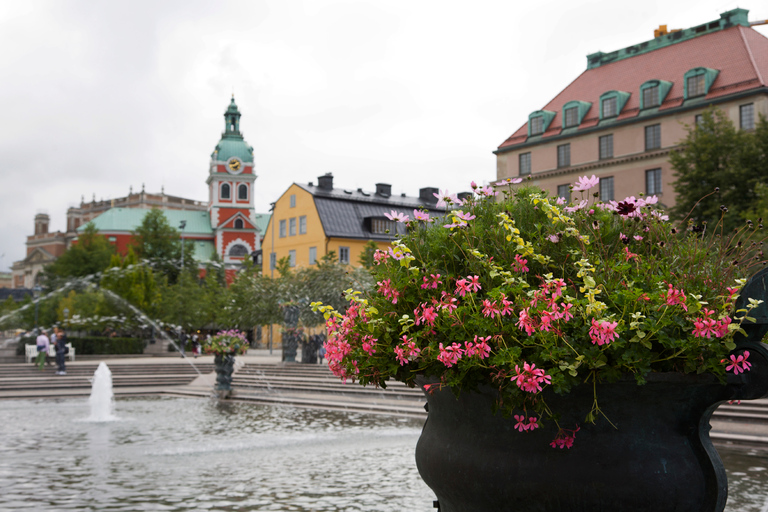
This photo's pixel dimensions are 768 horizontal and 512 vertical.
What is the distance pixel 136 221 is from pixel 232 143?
18.9m

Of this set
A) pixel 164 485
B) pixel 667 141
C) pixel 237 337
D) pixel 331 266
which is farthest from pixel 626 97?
pixel 164 485

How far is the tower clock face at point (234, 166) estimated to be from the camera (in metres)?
106

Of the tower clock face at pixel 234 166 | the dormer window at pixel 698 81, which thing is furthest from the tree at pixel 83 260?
the dormer window at pixel 698 81

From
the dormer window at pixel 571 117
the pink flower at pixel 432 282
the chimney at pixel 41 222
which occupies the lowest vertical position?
the pink flower at pixel 432 282

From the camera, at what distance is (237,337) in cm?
2214

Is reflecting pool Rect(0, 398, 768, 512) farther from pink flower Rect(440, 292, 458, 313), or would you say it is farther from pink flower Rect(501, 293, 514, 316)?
pink flower Rect(501, 293, 514, 316)

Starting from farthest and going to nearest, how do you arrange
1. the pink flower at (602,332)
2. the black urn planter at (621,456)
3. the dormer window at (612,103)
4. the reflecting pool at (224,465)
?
the dormer window at (612,103) → the reflecting pool at (224,465) → the black urn planter at (621,456) → the pink flower at (602,332)

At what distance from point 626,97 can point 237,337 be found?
31765mm

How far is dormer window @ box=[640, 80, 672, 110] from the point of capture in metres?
42.5

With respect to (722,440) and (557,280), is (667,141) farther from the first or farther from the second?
(557,280)

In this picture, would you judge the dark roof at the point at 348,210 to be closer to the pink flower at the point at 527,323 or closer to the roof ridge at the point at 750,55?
the roof ridge at the point at 750,55

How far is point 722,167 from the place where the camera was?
1351 inches

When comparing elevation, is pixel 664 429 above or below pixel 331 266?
below

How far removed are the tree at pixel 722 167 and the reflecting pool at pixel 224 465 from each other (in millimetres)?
22858
